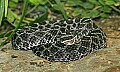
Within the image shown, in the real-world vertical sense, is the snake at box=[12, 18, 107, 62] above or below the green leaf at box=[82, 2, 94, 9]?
below

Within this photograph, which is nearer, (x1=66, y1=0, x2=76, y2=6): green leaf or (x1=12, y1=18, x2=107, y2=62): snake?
(x1=12, y1=18, x2=107, y2=62): snake

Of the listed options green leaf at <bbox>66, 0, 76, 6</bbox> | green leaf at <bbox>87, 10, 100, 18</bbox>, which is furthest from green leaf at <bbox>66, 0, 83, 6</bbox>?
green leaf at <bbox>87, 10, 100, 18</bbox>

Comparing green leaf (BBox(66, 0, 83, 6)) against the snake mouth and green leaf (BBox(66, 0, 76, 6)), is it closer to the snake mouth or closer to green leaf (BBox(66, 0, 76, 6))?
green leaf (BBox(66, 0, 76, 6))

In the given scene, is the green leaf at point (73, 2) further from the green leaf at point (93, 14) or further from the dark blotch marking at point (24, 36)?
the dark blotch marking at point (24, 36)

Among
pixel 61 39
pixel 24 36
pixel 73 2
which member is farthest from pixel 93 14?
pixel 24 36

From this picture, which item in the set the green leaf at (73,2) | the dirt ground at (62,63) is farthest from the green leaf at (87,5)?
the dirt ground at (62,63)

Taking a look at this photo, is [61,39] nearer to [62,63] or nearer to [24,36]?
[62,63]

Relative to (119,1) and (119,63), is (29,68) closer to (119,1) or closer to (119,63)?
(119,63)

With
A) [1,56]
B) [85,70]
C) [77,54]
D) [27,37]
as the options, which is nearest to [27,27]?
[27,37]

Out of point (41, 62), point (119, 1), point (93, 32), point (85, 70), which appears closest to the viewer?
point (85, 70)
